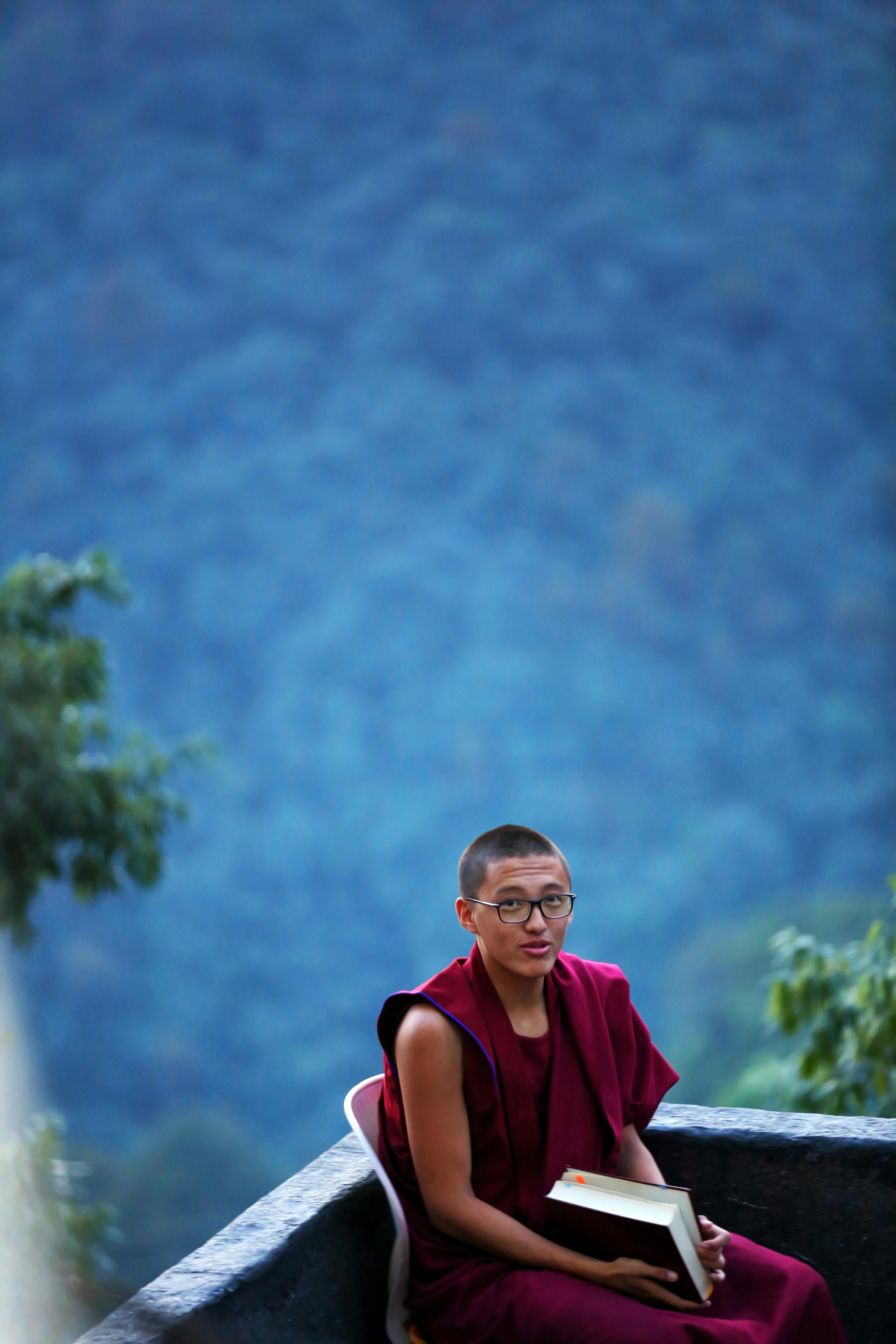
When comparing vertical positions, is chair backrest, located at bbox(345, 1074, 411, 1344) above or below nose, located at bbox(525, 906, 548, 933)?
below

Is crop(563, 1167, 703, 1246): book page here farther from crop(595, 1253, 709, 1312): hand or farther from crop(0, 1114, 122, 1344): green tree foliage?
crop(0, 1114, 122, 1344): green tree foliage

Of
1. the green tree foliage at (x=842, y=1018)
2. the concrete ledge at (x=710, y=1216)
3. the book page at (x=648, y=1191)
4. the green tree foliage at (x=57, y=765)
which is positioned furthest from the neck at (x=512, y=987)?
the green tree foliage at (x=57, y=765)

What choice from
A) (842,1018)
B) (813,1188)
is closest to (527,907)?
(813,1188)

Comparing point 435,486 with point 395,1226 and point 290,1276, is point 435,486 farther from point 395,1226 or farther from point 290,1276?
point 290,1276

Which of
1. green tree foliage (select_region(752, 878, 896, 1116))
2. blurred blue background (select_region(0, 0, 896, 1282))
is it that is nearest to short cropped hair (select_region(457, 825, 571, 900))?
green tree foliage (select_region(752, 878, 896, 1116))

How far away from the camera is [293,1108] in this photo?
8.62 m

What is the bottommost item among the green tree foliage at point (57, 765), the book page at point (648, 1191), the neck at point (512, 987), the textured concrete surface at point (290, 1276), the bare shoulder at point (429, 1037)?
the textured concrete surface at point (290, 1276)

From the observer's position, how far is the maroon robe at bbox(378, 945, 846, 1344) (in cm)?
142

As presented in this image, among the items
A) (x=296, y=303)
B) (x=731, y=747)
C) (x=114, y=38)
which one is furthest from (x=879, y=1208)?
(x=114, y=38)

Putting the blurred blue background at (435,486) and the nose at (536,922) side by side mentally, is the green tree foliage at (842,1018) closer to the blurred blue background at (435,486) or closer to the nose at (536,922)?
the nose at (536,922)

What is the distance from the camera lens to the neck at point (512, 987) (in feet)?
5.30

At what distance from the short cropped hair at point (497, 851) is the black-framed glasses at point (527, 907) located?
28 mm

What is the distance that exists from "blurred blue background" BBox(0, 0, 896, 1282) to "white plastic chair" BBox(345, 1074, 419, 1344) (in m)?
7.12

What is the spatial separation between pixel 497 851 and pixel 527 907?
0.08m
